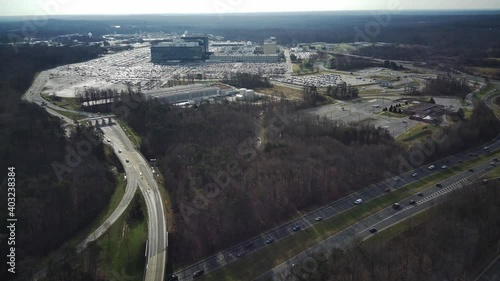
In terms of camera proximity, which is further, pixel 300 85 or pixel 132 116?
pixel 300 85

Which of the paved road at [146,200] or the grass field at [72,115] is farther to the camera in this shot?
the grass field at [72,115]

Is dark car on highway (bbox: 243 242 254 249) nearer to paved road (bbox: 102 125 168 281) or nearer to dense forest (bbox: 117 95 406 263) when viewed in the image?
dense forest (bbox: 117 95 406 263)

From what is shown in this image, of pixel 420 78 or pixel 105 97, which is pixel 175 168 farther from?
pixel 420 78

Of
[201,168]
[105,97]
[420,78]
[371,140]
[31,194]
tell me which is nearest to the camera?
[31,194]

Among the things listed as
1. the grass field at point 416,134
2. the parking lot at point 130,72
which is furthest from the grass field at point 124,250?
the parking lot at point 130,72

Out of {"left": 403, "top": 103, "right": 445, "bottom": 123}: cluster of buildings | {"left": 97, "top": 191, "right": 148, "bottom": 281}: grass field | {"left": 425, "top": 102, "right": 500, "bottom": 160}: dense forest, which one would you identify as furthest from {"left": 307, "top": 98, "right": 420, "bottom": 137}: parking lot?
{"left": 97, "top": 191, "right": 148, "bottom": 281}: grass field

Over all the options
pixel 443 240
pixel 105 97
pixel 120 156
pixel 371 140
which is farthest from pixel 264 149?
pixel 105 97

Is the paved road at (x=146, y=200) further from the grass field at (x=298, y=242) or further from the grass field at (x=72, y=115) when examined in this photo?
the grass field at (x=72, y=115)
